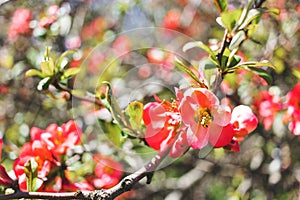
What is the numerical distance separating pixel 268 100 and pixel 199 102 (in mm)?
1144

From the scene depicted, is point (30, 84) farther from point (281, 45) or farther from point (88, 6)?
point (281, 45)

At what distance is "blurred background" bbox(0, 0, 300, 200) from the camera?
185cm

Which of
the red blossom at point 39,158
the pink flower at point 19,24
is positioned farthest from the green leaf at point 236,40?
the pink flower at point 19,24

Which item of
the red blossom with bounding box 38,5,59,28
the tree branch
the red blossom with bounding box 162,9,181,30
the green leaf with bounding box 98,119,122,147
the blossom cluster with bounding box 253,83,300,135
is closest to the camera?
the tree branch

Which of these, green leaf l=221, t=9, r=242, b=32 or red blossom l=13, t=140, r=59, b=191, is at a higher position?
green leaf l=221, t=9, r=242, b=32

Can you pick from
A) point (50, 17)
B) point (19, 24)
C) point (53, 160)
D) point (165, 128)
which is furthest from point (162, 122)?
point (19, 24)

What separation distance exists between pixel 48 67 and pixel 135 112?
290 mm

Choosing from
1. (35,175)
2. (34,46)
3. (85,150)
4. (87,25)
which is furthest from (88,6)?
(35,175)

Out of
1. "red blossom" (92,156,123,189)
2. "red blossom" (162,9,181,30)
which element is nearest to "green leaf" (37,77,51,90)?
"red blossom" (92,156,123,189)

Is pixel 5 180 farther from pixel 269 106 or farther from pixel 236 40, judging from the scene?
pixel 269 106

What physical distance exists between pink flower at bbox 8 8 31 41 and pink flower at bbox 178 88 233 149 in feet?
5.94

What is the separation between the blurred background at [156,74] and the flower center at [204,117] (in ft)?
2.46

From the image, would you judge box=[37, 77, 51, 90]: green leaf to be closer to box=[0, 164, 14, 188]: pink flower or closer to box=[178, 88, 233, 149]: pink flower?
box=[0, 164, 14, 188]: pink flower

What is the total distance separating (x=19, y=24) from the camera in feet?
8.24
